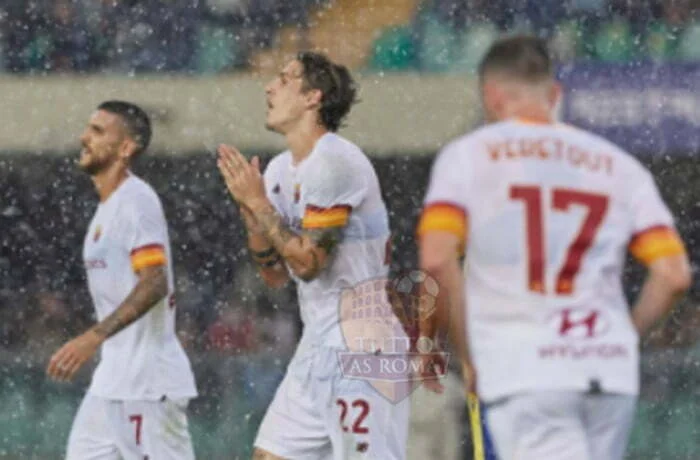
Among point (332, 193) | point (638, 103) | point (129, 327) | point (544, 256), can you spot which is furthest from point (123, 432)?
point (638, 103)

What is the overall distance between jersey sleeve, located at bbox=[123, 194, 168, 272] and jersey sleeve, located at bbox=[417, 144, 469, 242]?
10.4 feet

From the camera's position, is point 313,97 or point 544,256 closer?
point 544,256

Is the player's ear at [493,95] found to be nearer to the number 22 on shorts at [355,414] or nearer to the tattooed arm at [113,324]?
the number 22 on shorts at [355,414]

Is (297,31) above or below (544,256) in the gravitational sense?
above

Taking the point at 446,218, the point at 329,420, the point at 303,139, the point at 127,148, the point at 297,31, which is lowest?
the point at 329,420

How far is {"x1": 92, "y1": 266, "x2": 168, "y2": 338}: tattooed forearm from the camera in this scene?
7.93 metres

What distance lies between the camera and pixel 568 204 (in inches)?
200

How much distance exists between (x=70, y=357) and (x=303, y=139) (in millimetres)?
1019

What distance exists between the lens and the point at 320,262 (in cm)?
736

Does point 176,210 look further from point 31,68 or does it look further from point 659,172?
point 659,172

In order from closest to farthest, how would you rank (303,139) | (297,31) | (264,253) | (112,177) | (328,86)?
(264,253) < (303,139) < (328,86) < (112,177) < (297,31)

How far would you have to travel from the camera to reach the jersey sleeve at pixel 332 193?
24.2 ft

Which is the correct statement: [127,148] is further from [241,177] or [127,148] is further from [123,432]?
[241,177]

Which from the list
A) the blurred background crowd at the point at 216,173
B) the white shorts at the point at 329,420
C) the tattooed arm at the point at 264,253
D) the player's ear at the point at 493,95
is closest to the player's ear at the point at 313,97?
the tattooed arm at the point at 264,253
